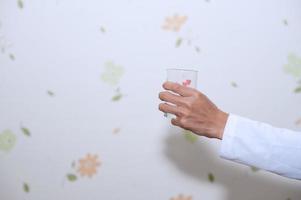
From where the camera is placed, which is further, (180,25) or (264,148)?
(180,25)

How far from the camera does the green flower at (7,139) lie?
3.68 feet

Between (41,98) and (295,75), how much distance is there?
2.79ft

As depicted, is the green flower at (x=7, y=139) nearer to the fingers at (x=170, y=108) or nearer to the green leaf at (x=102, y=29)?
the green leaf at (x=102, y=29)

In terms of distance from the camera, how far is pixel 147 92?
45.3 inches

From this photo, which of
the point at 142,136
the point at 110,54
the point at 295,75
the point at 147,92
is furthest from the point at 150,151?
the point at 295,75

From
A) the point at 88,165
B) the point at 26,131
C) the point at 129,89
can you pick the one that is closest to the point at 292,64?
the point at 129,89

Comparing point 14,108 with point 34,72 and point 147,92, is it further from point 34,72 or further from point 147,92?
point 147,92

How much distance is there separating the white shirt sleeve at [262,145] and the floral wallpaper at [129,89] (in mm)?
359

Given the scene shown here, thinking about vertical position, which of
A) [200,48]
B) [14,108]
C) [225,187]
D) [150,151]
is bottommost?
[225,187]

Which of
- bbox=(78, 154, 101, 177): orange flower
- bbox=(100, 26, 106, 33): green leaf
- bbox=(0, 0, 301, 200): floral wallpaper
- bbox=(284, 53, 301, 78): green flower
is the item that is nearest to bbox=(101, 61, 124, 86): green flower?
bbox=(0, 0, 301, 200): floral wallpaper

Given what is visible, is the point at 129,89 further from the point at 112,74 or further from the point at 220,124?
the point at 220,124

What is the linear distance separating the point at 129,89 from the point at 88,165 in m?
0.28

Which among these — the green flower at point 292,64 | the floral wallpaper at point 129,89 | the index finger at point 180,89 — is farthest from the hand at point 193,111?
the green flower at point 292,64

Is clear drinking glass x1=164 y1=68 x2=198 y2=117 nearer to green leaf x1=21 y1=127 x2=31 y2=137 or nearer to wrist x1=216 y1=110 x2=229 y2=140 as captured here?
wrist x1=216 y1=110 x2=229 y2=140
